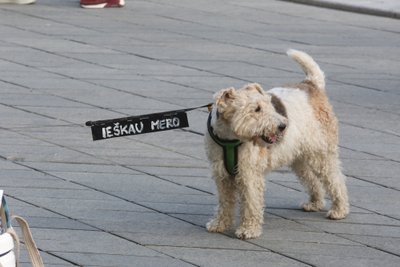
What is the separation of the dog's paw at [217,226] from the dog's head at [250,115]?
727mm

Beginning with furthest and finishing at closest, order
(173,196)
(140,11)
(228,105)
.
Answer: (140,11)
(173,196)
(228,105)

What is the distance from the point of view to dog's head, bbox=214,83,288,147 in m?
6.62

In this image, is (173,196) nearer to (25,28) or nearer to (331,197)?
(331,197)

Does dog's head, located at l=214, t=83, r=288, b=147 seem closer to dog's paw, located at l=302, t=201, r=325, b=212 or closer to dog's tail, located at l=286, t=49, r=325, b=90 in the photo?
dog's tail, located at l=286, t=49, r=325, b=90

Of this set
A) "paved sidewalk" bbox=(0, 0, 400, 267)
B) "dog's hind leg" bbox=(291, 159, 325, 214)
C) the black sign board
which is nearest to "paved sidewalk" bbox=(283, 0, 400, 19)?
"paved sidewalk" bbox=(0, 0, 400, 267)

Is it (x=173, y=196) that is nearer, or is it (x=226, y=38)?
(x=173, y=196)

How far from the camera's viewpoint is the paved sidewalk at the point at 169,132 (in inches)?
→ 278

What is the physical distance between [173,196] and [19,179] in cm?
119

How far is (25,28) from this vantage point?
1405 cm

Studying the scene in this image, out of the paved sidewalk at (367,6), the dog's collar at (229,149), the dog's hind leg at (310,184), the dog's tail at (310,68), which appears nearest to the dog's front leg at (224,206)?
the dog's collar at (229,149)

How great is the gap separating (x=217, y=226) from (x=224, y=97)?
37.7 inches

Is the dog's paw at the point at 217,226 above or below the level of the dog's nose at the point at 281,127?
below

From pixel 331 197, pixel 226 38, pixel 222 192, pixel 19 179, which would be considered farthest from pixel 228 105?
pixel 226 38

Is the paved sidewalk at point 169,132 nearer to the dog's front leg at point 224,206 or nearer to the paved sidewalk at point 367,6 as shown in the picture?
the dog's front leg at point 224,206
